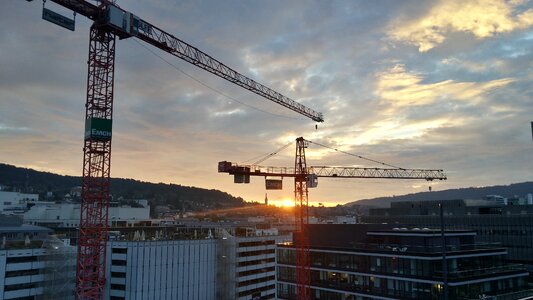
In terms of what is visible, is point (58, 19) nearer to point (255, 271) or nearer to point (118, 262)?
point (118, 262)

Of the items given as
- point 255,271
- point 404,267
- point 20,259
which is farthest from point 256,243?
point 404,267

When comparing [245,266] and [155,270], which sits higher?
[155,270]

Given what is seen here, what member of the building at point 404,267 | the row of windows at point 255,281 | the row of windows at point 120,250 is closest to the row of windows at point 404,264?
the building at point 404,267

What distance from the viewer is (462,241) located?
7931cm

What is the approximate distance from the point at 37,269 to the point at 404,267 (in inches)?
2800

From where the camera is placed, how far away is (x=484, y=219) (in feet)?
414

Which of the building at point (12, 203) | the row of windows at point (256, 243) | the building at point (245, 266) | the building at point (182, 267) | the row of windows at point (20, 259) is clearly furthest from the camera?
the building at point (12, 203)

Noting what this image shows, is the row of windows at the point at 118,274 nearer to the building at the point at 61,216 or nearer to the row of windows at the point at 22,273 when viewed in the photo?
the row of windows at the point at 22,273

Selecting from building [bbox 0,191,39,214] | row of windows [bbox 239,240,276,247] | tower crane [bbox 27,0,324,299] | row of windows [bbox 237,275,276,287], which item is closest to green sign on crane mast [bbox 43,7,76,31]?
tower crane [bbox 27,0,324,299]

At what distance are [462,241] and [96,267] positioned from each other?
211ft

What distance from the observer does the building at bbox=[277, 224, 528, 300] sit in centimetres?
6850

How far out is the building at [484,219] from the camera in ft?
376

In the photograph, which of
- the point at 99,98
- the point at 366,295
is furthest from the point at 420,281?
the point at 99,98

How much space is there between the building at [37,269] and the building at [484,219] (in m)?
76.1
